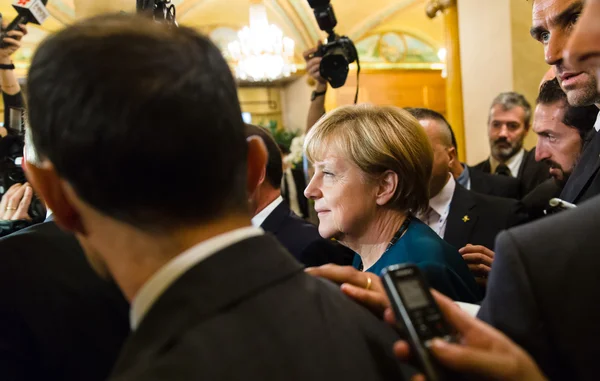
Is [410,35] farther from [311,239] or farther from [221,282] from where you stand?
[221,282]

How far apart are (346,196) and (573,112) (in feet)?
4.00

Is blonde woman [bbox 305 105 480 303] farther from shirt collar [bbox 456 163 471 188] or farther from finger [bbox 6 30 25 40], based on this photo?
finger [bbox 6 30 25 40]

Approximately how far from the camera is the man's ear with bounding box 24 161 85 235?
2.08 ft

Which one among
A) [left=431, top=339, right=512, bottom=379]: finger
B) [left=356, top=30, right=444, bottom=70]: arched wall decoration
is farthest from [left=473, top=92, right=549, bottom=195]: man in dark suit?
[left=356, top=30, right=444, bottom=70]: arched wall decoration

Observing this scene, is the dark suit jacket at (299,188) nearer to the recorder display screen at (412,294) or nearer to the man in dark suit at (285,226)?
the man in dark suit at (285,226)

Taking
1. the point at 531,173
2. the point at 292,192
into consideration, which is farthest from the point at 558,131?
the point at 292,192

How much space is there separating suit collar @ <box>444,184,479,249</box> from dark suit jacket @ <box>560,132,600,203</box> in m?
0.56

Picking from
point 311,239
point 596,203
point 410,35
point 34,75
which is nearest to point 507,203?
point 311,239

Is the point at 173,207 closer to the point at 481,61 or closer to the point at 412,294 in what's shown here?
the point at 412,294

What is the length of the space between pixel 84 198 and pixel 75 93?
0.12 metres

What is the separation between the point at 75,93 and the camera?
22.6 inches

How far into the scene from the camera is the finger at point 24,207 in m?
2.03

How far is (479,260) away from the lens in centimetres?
169

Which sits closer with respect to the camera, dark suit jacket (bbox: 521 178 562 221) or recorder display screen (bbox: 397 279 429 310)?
recorder display screen (bbox: 397 279 429 310)
